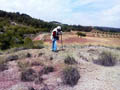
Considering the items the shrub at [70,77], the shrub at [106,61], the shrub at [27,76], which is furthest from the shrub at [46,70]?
the shrub at [106,61]

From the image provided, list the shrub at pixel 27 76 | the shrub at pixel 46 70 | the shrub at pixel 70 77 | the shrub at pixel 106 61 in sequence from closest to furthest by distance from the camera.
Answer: the shrub at pixel 70 77
the shrub at pixel 27 76
the shrub at pixel 46 70
the shrub at pixel 106 61

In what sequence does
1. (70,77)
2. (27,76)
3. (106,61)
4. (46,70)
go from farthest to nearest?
1. (106,61)
2. (46,70)
3. (27,76)
4. (70,77)

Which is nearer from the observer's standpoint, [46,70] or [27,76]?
[27,76]

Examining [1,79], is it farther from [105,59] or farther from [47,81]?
[105,59]

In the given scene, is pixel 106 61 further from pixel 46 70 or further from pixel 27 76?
pixel 27 76

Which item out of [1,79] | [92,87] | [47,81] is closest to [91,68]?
[92,87]

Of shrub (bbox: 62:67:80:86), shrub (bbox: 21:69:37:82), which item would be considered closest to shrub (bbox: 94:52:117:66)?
shrub (bbox: 62:67:80:86)

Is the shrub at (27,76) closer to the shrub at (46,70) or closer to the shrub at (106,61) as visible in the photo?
the shrub at (46,70)

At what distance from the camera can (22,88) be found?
5301mm

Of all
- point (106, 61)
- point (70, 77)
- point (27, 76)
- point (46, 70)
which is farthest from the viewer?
point (106, 61)

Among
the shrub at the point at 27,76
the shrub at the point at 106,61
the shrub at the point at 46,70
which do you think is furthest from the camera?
the shrub at the point at 106,61

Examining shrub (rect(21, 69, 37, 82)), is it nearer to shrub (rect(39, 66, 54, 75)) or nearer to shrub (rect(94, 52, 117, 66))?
shrub (rect(39, 66, 54, 75))

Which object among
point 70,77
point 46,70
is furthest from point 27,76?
point 70,77

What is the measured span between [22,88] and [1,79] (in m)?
1.76
